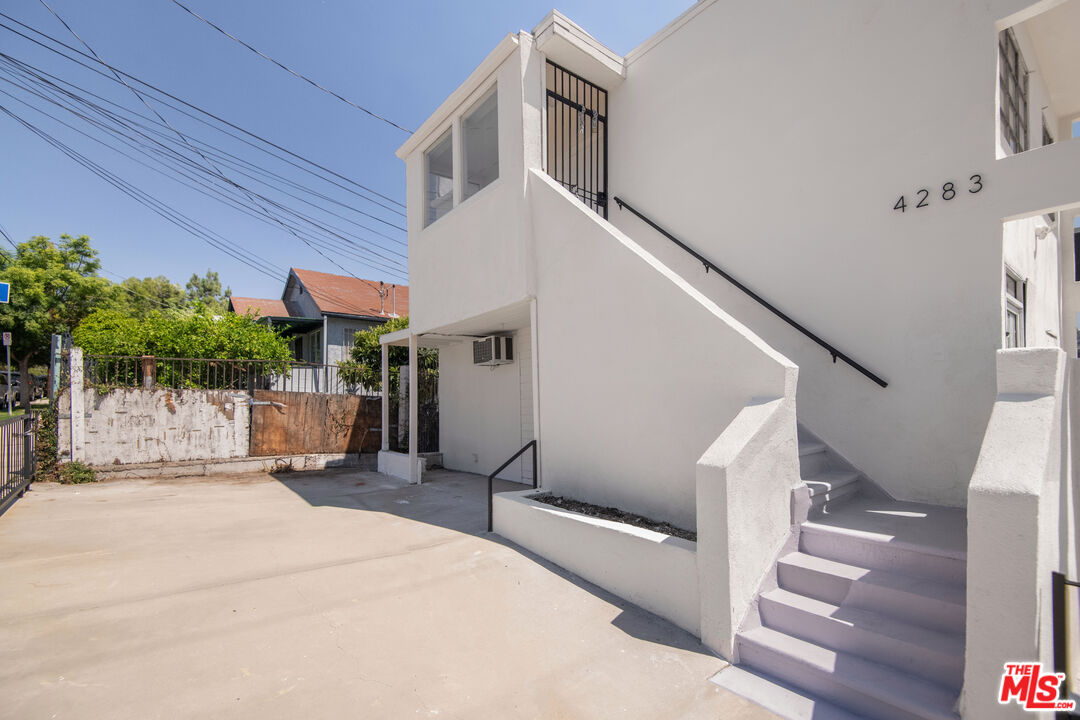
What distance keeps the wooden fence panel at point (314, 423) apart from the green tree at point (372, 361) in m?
1.18

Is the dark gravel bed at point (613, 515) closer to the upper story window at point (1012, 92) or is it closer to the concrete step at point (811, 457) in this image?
the concrete step at point (811, 457)

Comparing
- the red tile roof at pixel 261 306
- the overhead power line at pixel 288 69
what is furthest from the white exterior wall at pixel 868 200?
the red tile roof at pixel 261 306

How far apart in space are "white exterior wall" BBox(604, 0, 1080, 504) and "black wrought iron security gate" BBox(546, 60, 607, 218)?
4.39 feet

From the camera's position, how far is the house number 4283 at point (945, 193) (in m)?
3.76

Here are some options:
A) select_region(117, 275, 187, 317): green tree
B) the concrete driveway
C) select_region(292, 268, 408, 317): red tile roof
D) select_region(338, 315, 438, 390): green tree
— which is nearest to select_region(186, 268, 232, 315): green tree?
select_region(117, 275, 187, 317): green tree

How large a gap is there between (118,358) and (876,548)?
10872 mm

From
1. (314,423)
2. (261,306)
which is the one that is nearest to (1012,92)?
(314,423)

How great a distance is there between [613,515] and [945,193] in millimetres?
3852

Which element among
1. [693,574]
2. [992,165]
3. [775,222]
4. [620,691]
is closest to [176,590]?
[620,691]

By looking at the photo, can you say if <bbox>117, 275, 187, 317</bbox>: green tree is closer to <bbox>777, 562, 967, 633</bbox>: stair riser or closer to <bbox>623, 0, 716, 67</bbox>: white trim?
<bbox>623, 0, 716, 67</bbox>: white trim

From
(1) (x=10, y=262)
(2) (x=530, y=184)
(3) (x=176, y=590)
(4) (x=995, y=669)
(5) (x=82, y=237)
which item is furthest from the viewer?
(5) (x=82, y=237)

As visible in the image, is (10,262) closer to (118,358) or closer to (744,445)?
(118,358)

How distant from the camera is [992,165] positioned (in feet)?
12.1

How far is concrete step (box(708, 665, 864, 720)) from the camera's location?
7.34 ft
